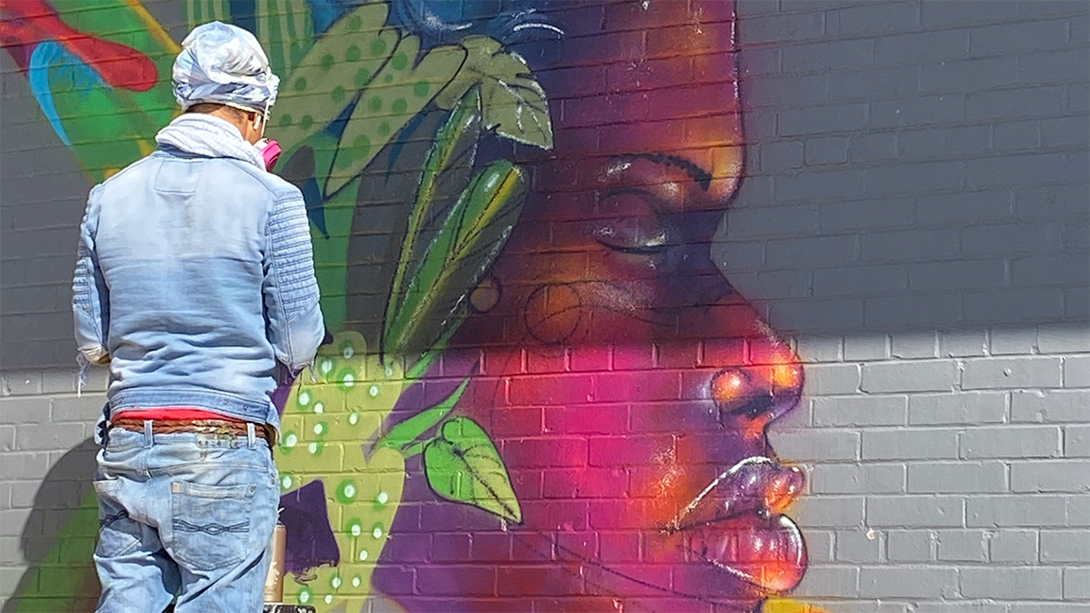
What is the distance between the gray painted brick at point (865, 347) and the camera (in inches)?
182

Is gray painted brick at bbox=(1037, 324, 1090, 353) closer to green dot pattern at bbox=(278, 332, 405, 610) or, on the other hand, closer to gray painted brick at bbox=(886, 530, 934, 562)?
gray painted brick at bbox=(886, 530, 934, 562)

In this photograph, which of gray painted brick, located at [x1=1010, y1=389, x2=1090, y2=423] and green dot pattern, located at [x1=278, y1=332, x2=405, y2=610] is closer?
gray painted brick, located at [x1=1010, y1=389, x2=1090, y2=423]

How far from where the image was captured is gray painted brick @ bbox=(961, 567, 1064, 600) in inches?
172

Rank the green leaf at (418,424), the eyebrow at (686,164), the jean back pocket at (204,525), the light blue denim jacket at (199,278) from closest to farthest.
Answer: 1. the jean back pocket at (204,525)
2. the light blue denim jacket at (199,278)
3. the eyebrow at (686,164)
4. the green leaf at (418,424)

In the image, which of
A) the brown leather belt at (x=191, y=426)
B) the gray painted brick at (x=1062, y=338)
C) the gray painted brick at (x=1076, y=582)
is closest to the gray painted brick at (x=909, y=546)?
the gray painted brick at (x=1076, y=582)

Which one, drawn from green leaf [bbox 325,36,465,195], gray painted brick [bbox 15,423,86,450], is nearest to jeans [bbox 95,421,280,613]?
green leaf [bbox 325,36,465,195]

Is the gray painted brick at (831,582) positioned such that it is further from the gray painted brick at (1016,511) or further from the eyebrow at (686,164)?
the eyebrow at (686,164)

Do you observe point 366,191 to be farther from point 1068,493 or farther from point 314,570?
point 1068,493

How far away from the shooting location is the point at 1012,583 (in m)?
4.39

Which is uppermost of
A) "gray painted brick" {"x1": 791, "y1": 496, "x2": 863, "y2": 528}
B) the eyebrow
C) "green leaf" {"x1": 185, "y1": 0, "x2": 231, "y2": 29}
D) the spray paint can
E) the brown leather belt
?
"green leaf" {"x1": 185, "y1": 0, "x2": 231, "y2": 29}

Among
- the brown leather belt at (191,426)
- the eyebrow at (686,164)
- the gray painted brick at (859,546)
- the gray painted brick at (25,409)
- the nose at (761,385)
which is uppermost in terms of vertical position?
the eyebrow at (686,164)

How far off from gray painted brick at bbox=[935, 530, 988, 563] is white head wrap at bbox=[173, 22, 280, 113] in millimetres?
2154

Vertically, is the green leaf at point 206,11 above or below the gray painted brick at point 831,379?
above

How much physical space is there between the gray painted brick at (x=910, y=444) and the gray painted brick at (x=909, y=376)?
12cm
